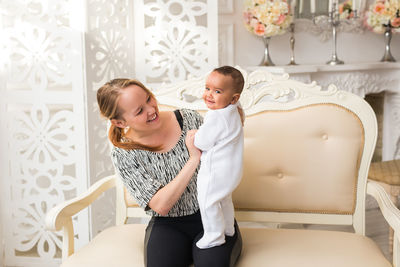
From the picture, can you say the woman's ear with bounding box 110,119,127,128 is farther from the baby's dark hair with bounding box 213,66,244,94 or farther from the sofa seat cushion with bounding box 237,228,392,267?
the sofa seat cushion with bounding box 237,228,392,267

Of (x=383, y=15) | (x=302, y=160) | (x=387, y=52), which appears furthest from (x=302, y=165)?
(x=387, y=52)

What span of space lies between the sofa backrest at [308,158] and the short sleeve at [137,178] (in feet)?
1.56

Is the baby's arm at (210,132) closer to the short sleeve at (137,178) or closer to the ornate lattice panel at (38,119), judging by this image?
the short sleeve at (137,178)

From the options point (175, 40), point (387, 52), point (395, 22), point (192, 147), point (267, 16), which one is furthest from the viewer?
point (387, 52)

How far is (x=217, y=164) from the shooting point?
5.16ft

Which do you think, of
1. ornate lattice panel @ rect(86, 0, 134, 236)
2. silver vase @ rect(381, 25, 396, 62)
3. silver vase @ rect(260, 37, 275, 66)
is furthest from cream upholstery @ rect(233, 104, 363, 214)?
silver vase @ rect(381, 25, 396, 62)

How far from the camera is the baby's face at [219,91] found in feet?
4.87

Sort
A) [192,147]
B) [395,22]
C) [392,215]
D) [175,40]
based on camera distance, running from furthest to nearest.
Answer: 1. [395,22]
2. [175,40]
3. [392,215]
4. [192,147]

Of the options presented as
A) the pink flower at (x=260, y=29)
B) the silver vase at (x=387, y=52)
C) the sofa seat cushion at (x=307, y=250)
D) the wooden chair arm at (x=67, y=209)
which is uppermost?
the pink flower at (x=260, y=29)

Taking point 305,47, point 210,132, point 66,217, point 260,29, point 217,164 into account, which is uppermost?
point 260,29

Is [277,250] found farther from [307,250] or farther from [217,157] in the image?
[217,157]

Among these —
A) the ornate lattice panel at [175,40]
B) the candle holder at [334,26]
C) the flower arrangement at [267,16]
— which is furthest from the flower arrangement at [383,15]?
the ornate lattice panel at [175,40]

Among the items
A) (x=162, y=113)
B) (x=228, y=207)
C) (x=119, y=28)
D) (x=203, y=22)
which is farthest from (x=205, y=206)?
(x=203, y=22)

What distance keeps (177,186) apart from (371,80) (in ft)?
8.78
